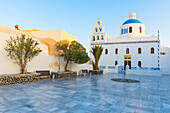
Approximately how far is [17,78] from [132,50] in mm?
20687

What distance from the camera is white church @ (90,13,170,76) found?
72.9ft

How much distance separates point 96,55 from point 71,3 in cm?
796

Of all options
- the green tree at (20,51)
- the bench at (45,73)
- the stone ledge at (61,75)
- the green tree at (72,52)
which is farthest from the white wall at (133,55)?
the green tree at (20,51)

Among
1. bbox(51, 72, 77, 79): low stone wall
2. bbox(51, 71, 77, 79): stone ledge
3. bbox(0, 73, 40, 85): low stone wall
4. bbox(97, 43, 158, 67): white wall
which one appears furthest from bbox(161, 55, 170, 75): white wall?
bbox(0, 73, 40, 85): low stone wall

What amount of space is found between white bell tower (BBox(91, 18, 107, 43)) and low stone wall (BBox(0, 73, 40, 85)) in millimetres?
17135

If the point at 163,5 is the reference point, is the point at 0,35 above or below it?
below

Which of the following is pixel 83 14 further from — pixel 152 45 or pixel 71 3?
pixel 152 45

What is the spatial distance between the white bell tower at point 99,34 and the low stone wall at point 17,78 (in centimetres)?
1714

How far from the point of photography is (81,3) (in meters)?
15.8

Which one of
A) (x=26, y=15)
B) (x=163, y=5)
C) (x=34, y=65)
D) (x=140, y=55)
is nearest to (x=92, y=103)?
(x=34, y=65)

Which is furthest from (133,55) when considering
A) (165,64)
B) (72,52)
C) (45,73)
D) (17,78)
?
(17,78)

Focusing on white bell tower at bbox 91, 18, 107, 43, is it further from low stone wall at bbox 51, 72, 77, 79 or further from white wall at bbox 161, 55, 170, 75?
low stone wall at bbox 51, 72, 77, 79

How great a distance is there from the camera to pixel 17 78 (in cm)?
895

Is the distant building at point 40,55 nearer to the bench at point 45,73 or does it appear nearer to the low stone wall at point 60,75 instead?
the bench at point 45,73
